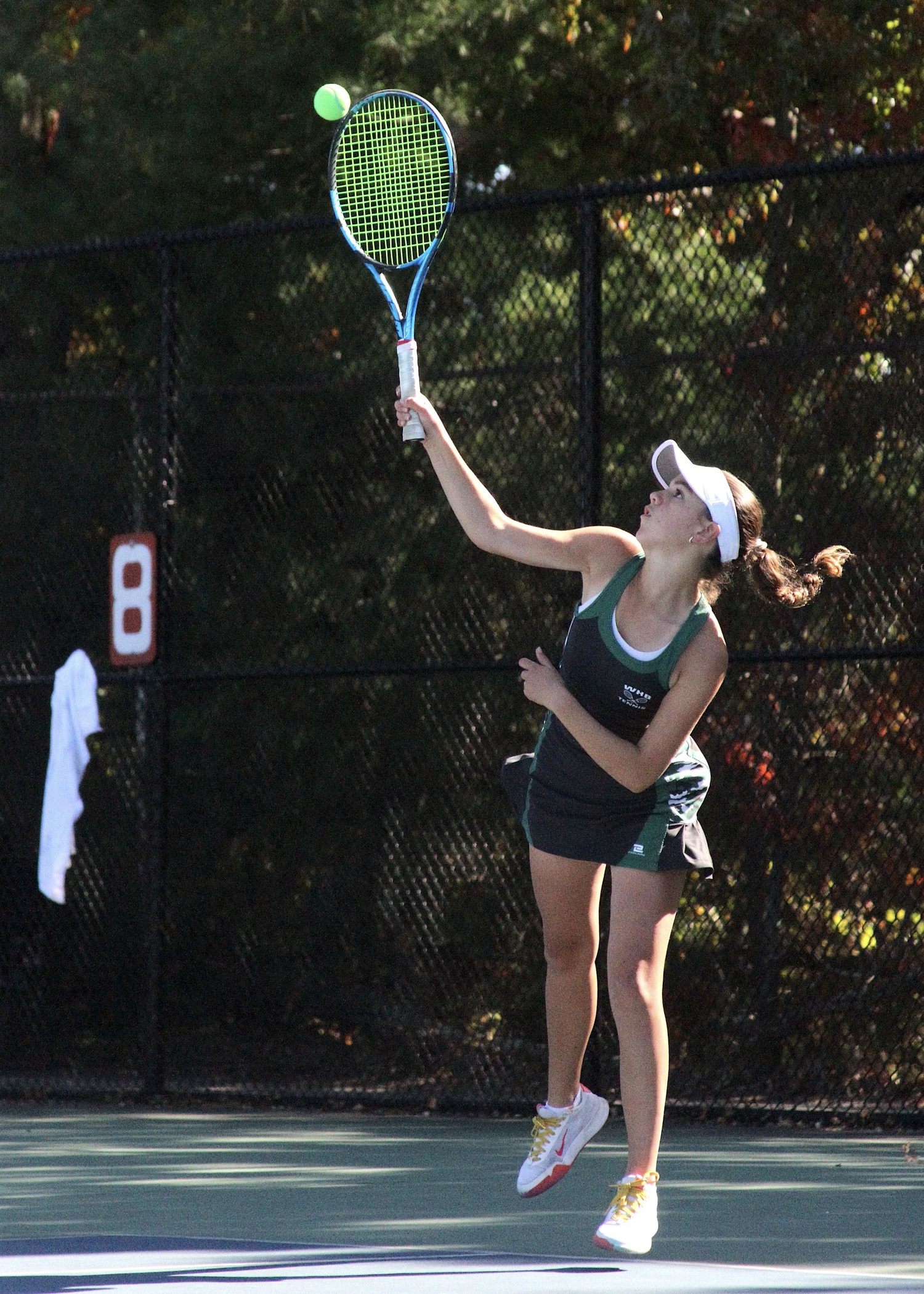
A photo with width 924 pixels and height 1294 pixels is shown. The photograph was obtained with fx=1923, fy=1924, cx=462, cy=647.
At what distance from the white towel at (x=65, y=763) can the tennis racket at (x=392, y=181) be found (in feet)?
7.70

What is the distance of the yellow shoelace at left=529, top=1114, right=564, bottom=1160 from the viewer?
421 centimetres

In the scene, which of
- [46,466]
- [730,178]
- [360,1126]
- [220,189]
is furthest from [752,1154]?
[220,189]

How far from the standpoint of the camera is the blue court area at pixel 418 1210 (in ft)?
12.3

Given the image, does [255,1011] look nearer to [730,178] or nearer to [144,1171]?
[144,1171]

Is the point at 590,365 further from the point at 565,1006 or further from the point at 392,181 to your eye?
the point at 565,1006

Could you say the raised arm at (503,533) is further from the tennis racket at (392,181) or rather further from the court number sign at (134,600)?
Answer: the court number sign at (134,600)

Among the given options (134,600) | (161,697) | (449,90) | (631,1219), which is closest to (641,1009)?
(631,1219)

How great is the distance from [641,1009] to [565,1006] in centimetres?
36

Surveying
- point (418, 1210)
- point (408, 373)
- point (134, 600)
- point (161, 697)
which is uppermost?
point (408, 373)

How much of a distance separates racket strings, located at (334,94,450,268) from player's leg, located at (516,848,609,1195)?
67.9 inches

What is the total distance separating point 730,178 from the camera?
5820 millimetres

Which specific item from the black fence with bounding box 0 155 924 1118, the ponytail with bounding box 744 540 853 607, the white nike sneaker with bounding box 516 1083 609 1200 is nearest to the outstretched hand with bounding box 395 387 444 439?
the ponytail with bounding box 744 540 853 607

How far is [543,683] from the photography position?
12.8 feet

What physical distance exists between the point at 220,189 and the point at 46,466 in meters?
2.01
